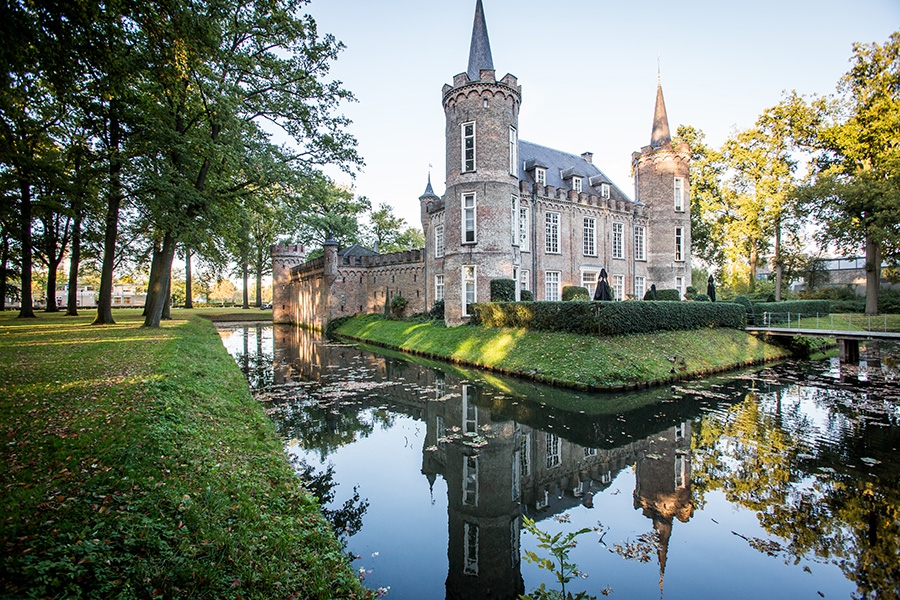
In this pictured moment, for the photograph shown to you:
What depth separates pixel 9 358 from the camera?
10.1m

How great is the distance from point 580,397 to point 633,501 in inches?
228

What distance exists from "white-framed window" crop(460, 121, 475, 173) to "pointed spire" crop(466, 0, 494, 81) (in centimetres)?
231

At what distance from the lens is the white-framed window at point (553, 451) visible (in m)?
7.30

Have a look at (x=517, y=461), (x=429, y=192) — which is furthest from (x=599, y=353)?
(x=429, y=192)

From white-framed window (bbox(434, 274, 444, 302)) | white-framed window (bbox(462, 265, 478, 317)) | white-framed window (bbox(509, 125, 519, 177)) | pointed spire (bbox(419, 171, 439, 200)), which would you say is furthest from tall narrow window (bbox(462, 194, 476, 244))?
pointed spire (bbox(419, 171, 439, 200))

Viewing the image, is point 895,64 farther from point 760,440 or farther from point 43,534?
point 43,534

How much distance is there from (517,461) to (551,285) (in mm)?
19804

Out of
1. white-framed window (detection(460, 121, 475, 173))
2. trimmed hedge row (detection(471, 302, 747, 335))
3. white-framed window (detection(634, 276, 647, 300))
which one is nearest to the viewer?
trimmed hedge row (detection(471, 302, 747, 335))

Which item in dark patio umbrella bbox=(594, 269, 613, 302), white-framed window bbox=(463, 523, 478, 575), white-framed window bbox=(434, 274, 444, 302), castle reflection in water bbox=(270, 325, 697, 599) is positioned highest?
white-framed window bbox=(434, 274, 444, 302)

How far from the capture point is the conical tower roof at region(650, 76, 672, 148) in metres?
28.9

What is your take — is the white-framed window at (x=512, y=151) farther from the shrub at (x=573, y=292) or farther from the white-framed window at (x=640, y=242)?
the white-framed window at (x=640, y=242)

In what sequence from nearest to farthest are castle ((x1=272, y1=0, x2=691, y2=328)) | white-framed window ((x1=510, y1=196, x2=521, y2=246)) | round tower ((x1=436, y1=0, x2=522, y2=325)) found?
round tower ((x1=436, y1=0, x2=522, y2=325))
castle ((x1=272, y1=0, x2=691, y2=328))
white-framed window ((x1=510, y1=196, x2=521, y2=246))

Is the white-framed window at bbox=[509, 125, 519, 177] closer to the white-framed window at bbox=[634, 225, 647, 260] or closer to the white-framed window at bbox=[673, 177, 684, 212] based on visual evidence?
the white-framed window at bbox=[634, 225, 647, 260]

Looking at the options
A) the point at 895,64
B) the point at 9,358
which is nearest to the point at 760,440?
the point at 9,358
